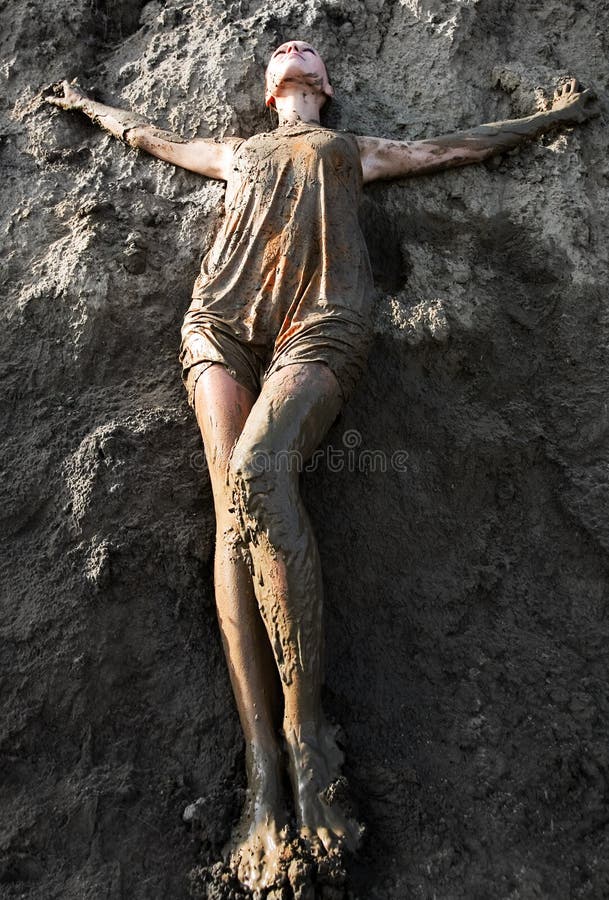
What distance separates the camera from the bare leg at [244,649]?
2918 mm

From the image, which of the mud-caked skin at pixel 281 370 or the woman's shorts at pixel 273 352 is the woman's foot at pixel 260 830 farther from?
the woman's shorts at pixel 273 352

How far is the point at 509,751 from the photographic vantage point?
10.6ft

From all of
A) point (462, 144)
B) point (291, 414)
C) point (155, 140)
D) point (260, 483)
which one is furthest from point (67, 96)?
point (260, 483)

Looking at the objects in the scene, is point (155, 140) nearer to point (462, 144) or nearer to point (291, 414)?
point (462, 144)

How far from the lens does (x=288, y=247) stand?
149 inches

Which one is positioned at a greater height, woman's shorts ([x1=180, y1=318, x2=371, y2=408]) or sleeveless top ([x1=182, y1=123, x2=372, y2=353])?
sleeveless top ([x1=182, y1=123, x2=372, y2=353])

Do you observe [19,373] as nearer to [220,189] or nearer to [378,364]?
[220,189]

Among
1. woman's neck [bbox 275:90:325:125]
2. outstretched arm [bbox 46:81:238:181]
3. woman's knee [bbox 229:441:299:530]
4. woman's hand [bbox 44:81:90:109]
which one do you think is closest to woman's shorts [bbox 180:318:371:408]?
woman's knee [bbox 229:441:299:530]

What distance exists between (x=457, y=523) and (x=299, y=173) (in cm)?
164

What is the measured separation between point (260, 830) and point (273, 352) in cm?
175

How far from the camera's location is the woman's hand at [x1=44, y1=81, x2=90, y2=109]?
185 inches

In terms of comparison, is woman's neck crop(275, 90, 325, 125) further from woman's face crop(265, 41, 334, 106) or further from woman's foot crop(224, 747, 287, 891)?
woman's foot crop(224, 747, 287, 891)

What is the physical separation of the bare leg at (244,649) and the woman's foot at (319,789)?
3.3 inches

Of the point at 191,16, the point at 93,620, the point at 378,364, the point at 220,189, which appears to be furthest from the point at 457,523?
the point at 191,16
